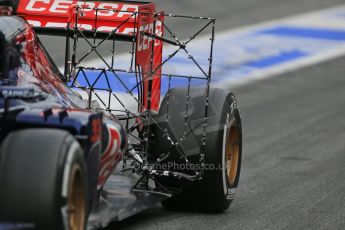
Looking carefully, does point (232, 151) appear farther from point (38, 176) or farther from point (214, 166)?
point (38, 176)

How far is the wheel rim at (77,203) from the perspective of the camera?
20.0ft

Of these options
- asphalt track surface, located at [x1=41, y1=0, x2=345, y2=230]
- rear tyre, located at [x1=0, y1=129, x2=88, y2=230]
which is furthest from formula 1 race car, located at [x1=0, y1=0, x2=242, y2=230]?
asphalt track surface, located at [x1=41, y1=0, x2=345, y2=230]

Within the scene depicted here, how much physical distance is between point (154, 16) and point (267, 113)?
6090mm

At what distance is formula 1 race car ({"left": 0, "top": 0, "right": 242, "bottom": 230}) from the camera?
577 centimetres

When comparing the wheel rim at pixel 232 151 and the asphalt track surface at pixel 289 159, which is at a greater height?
the wheel rim at pixel 232 151

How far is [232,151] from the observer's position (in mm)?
8875

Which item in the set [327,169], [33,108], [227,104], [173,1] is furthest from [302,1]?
[33,108]

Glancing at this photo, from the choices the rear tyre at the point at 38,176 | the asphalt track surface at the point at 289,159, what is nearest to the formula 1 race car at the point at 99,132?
the rear tyre at the point at 38,176

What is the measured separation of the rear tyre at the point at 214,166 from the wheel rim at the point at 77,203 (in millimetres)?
2110

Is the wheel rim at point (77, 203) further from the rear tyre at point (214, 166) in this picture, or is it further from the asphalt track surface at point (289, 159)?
the rear tyre at point (214, 166)

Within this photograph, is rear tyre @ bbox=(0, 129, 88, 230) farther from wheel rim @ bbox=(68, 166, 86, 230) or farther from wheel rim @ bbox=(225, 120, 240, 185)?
wheel rim @ bbox=(225, 120, 240, 185)

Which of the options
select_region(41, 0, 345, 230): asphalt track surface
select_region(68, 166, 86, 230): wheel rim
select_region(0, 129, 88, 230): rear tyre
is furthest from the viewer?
select_region(41, 0, 345, 230): asphalt track surface

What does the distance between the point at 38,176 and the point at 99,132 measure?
0.88m

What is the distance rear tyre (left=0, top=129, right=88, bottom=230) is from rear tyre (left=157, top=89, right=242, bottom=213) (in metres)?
2.37
